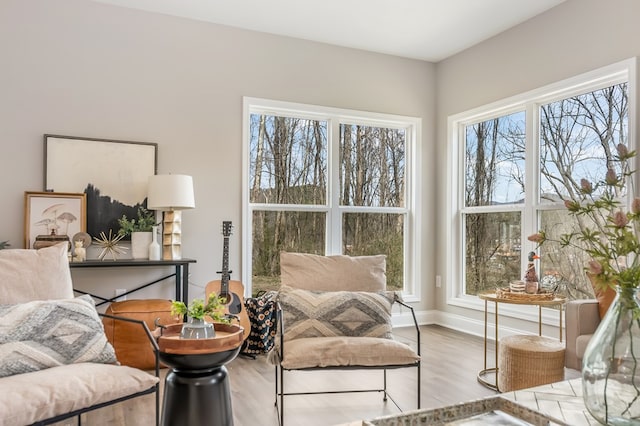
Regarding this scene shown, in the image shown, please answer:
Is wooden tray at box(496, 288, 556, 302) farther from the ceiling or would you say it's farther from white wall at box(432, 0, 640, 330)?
the ceiling

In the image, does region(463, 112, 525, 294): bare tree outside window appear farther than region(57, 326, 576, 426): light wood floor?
Yes

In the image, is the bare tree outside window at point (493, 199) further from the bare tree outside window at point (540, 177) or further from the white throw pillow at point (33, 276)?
the white throw pillow at point (33, 276)

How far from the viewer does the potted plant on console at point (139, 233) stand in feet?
12.4

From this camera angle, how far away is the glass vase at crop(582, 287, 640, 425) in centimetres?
124

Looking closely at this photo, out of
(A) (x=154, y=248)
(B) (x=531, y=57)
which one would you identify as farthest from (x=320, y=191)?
(B) (x=531, y=57)

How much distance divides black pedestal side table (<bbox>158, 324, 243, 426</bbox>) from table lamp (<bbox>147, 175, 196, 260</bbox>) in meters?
1.78

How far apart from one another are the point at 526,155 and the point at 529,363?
201 centimetres

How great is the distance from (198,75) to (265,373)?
2.53m

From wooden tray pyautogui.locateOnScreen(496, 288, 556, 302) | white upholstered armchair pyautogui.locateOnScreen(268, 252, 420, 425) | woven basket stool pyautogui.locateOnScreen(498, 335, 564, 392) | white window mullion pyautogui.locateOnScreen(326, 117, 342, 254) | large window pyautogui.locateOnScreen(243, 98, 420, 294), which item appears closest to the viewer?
white upholstered armchair pyautogui.locateOnScreen(268, 252, 420, 425)

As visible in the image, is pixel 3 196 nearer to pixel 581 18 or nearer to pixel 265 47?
pixel 265 47

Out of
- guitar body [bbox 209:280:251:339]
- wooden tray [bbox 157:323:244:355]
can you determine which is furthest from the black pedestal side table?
guitar body [bbox 209:280:251:339]

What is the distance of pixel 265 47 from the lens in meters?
4.44

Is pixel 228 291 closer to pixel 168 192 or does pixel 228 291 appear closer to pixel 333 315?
pixel 168 192

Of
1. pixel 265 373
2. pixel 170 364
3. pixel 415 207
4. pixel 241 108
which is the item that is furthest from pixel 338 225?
pixel 170 364
